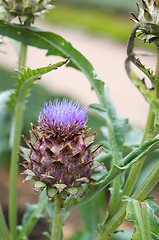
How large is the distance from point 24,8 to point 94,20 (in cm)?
897

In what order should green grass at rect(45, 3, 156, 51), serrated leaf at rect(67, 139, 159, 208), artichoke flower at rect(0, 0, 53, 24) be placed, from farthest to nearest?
green grass at rect(45, 3, 156, 51)
artichoke flower at rect(0, 0, 53, 24)
serrated leaf at rect(67, 139, 159, 208)

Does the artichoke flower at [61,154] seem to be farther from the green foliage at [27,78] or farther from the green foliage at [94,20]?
the green foliage at [94,20]

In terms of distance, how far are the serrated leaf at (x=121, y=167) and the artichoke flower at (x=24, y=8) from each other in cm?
43

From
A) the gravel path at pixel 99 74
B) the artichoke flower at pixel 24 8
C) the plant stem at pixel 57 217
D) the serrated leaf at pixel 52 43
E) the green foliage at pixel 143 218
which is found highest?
the artichoke flower at pixel 24 8

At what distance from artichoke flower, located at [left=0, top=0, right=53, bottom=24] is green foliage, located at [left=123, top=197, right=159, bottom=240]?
493 millimetres

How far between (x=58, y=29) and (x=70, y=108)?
8.15 metres

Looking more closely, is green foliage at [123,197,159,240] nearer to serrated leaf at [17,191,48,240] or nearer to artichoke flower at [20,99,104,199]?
artichoke flower at [20,99,104,199]

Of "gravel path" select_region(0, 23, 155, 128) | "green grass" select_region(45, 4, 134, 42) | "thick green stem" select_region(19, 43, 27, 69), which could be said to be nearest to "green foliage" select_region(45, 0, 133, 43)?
"green grass" select_region(45, 4, 134, 42)

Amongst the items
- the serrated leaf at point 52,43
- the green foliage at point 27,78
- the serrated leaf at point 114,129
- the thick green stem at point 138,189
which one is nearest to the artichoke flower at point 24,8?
the serrated leaf at point 52,43

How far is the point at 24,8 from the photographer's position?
945 millimetres

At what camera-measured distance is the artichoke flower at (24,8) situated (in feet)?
3.11

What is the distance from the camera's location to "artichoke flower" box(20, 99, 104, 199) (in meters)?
0.75

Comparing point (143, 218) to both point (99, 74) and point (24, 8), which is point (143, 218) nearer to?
point (24, 8)

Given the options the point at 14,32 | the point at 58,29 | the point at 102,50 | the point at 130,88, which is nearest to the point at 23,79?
the point at 14,32
